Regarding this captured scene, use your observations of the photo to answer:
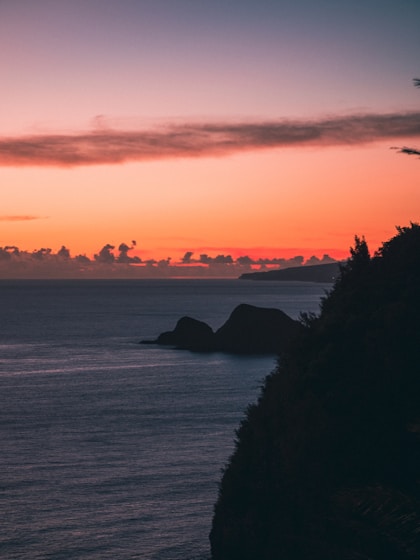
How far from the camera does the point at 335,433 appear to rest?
30.1 meters

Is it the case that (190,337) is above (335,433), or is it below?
below

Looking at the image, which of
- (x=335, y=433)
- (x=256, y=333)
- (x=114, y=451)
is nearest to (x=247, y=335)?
(x=256, y=333)

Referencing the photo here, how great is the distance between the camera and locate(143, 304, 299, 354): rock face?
13550 centimetres

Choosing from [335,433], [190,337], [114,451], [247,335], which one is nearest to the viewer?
[335,433]

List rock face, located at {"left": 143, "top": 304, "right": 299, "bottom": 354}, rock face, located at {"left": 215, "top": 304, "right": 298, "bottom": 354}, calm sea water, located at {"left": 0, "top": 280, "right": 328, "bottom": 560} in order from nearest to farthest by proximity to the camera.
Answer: calm sea water, located at {"left": 0, "top": 280, "right": 328, "bottom": 560} → rock face, located at {"left": 143, "top": 304, "right": 299, "bottom": 354} → rock face, located at {"left": 215, "top": 304, "right": 298, "bottom": 354}

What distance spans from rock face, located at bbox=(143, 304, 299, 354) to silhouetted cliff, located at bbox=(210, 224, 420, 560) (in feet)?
318

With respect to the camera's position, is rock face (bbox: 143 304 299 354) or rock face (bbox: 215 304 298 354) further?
rock face (bbox: 215 304 298 354)

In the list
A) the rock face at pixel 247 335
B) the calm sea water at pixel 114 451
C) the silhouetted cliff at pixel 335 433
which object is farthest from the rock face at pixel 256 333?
the silhouetted cliff at pixel 335 433

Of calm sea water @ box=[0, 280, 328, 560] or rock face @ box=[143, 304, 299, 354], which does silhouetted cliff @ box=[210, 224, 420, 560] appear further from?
rock face @ box=[143, 304, 299, 354]

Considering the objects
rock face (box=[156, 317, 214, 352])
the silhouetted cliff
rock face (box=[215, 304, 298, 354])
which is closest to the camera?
the silhouetted cliff

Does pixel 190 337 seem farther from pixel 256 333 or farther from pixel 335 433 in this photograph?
pixel 335 433

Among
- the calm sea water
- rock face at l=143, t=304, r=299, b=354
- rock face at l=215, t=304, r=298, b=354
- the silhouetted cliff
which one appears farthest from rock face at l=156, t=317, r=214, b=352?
the silhouetted cliff

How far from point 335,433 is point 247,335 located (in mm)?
109741

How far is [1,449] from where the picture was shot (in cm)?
5831
